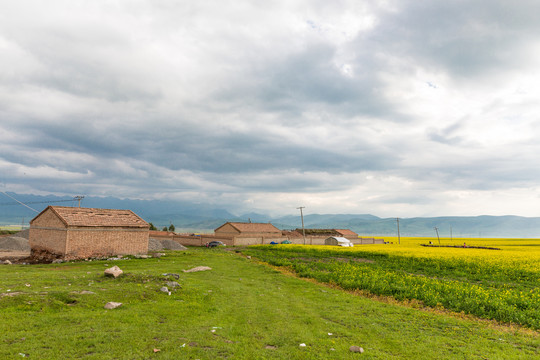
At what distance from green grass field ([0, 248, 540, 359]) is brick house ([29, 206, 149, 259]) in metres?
20.0

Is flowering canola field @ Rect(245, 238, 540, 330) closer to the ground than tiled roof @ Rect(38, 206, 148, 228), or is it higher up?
closer to the ground

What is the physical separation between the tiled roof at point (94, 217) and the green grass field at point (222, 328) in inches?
832

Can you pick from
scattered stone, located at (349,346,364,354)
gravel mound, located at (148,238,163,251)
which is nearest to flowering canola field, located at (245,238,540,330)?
scattered stone, located at (349,346,364,354)

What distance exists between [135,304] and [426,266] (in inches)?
1291

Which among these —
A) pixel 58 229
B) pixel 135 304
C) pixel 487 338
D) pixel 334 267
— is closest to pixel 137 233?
pixel 58 229

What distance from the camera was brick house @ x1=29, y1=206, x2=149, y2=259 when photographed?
117ft

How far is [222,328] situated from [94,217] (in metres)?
34.7

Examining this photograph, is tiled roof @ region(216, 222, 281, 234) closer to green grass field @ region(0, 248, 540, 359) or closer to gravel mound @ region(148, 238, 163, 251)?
gravel mound @ region(148, 238, 163, 251)

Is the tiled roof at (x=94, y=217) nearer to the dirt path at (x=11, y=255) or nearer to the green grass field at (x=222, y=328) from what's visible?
the dirt path at (x=11, y=255)

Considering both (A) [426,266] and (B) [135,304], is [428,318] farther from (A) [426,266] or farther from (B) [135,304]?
(A) [426,266]

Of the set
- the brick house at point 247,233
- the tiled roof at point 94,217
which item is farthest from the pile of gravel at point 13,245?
the brick house at point 247,233

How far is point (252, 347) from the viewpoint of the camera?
9797 millimetres

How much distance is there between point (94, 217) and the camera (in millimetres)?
39250

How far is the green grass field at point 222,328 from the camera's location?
9305mm
